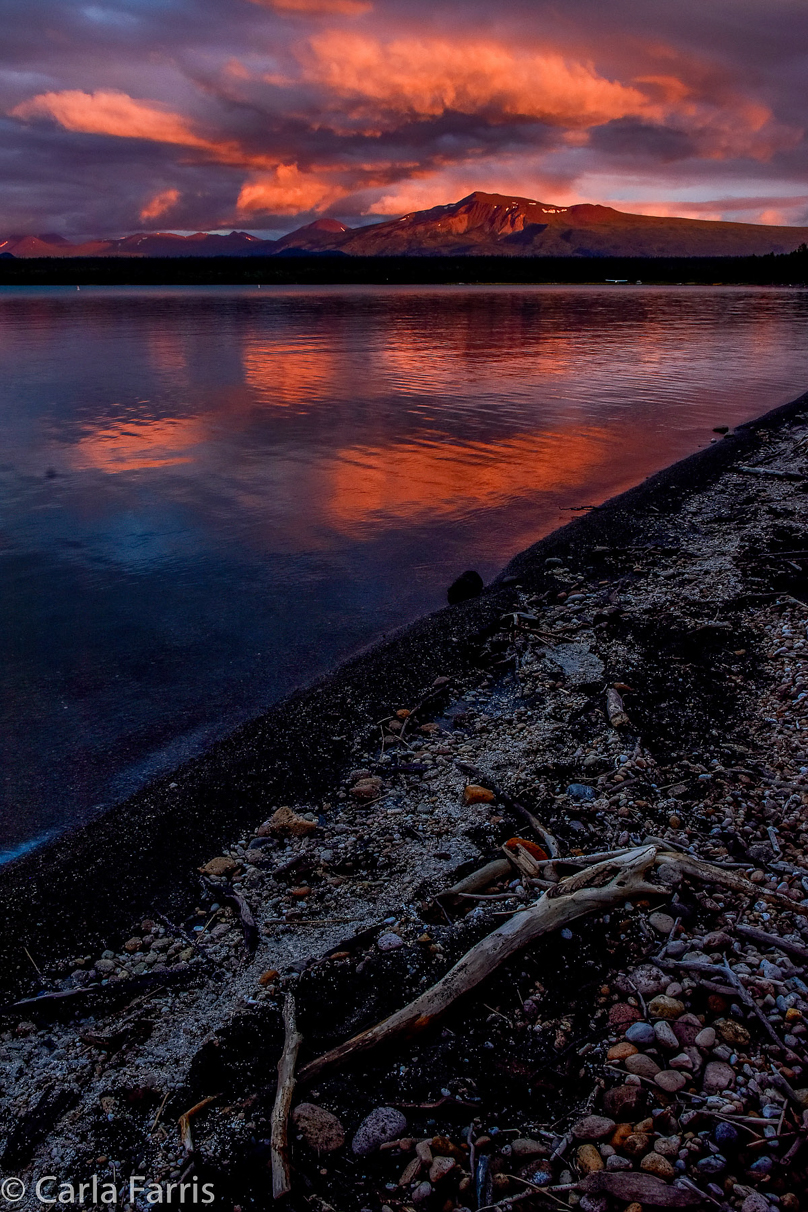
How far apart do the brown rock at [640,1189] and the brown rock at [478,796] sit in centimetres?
278

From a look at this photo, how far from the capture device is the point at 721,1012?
3.56m

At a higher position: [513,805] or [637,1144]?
[513,805]

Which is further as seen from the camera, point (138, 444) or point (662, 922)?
point (138, 444)

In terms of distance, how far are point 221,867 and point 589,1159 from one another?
3.10 m

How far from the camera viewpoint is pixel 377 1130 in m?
3.24

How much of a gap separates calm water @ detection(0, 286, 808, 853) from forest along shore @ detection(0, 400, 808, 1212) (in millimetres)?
2735

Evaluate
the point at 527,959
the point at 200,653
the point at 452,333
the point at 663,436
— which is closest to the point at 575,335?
the point at 452,333

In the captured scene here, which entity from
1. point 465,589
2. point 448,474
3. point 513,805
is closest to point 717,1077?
Result: point 513,805

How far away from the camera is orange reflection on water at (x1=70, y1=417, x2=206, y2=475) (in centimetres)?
1969

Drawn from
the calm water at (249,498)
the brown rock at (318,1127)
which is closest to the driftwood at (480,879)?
the brown rock at (318,1127)

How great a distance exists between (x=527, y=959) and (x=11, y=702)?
680 centimetres

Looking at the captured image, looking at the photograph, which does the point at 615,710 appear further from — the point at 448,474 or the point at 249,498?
Answer: the point at 448,474

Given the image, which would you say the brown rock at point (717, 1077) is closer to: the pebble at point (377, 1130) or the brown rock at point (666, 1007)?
the brown rock at point (666, 1007)

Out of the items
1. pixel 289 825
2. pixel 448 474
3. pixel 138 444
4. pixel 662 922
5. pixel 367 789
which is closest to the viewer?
pixel 662 922
